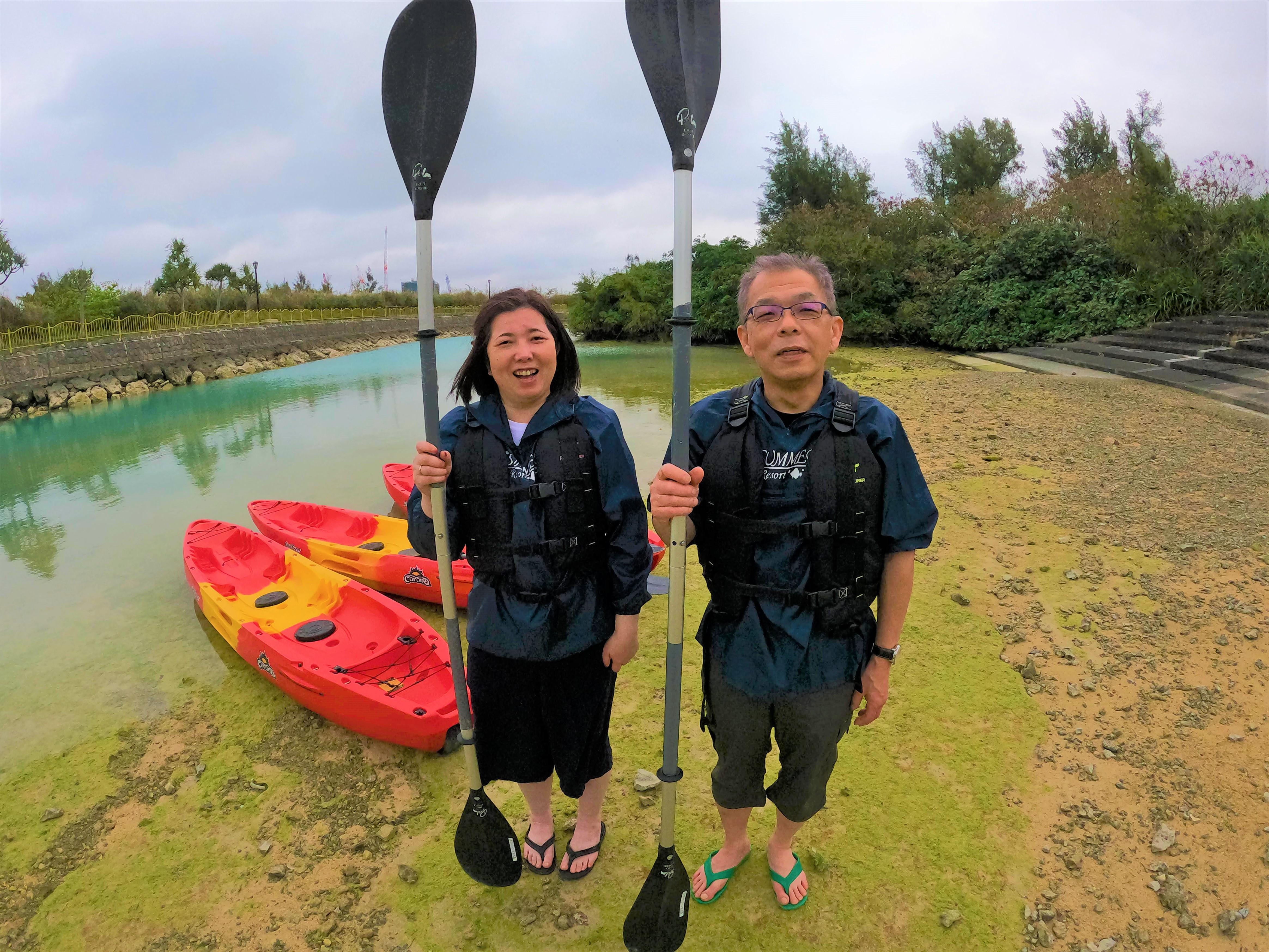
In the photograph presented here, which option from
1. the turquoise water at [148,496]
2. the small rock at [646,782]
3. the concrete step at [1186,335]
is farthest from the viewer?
the concrete step at [1186,335]

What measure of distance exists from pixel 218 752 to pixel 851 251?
2437cm

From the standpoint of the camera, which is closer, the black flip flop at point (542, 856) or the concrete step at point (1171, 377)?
the black flip flop at point (542, 856)

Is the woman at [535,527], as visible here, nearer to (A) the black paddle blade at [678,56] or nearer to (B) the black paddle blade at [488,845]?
(B) the black paddle blade at [488,845]

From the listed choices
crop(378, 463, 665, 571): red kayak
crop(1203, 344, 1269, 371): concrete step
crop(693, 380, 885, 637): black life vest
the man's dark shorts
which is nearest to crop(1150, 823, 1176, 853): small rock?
the man's dark shorts

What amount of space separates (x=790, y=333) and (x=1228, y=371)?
13842 millimetres

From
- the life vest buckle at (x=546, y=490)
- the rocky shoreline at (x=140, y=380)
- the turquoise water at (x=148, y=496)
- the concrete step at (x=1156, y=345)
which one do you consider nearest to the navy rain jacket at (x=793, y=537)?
the life vest buckle at (x=546, y=490)

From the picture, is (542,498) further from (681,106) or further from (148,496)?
(148,496)

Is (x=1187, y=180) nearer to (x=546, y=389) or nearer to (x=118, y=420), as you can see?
(x=546, y=389)

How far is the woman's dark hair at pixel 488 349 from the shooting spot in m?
2.26

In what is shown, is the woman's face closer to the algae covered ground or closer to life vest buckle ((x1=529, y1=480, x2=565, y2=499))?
life vest buckle ((x1=529, y1=480, x2=565, y2=499))

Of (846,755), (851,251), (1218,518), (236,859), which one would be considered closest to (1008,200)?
(851,251)

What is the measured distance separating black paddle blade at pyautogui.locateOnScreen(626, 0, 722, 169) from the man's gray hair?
34cm

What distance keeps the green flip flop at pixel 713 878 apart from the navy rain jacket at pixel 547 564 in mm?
1011

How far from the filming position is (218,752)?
4059 mm
